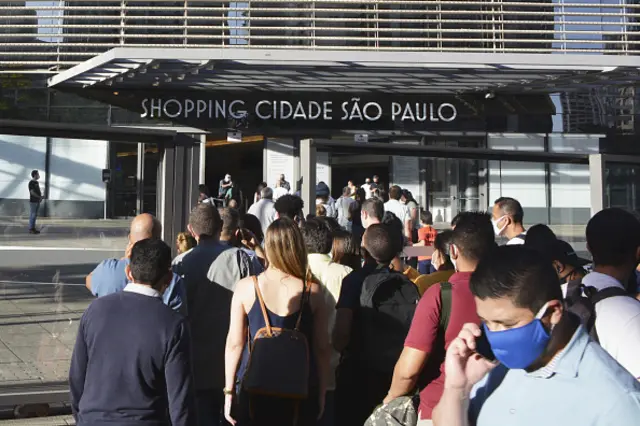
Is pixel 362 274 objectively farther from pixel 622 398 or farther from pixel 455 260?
pixel 622 398

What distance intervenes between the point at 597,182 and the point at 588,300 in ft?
19.4

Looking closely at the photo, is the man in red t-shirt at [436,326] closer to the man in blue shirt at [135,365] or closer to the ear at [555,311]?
the man in blue shirt at [135,365]

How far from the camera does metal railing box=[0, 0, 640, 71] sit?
1606cm

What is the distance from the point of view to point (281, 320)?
416 centimetres

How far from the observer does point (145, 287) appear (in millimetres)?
3691

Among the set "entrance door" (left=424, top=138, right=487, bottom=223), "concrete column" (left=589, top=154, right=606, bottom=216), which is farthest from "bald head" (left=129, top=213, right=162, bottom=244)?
"concrete column" (left=589, top=154, right=606, bottom=216)

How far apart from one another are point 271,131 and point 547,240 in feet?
45.5

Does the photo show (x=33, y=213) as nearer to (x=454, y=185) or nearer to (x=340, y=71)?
(x=454, y=185)

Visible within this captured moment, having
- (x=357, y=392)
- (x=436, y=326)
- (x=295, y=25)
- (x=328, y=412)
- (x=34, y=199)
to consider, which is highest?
(x=295, y=25)

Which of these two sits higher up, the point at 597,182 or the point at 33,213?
the point at 597,182

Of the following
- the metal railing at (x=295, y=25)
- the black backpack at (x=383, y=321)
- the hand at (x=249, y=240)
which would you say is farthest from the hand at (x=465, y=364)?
the metal railing at (x=295, y=25)

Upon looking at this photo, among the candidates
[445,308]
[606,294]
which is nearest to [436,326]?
[445,308]

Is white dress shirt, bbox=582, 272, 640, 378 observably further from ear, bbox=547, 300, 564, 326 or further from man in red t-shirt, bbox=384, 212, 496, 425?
man in red t-shirt, bbox=384, 212, 496, 425

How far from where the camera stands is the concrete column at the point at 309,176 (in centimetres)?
712
